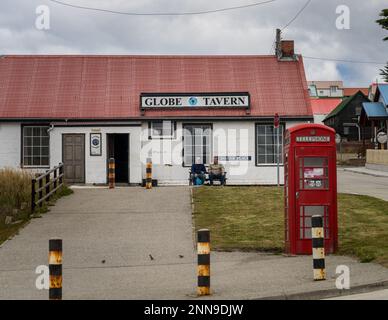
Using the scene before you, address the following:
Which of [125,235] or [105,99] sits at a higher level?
[105,99]

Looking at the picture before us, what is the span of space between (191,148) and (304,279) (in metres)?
20.7

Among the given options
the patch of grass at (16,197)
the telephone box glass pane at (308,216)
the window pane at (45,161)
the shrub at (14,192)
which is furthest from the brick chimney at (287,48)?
the telephone box glass pane at (308,216)

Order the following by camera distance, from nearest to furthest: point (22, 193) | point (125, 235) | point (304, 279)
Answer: point (304, 279)
point (125, 235)
point (22, 193)

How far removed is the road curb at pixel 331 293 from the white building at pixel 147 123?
70.4 ft

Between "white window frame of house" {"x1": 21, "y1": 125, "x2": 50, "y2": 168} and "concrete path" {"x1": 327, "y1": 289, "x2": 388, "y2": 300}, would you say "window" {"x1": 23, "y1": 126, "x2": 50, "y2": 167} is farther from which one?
"concrete path" {"x1": 327, "y1": 289, "x2": 388, "y2": 300}

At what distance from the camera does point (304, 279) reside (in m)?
11.5

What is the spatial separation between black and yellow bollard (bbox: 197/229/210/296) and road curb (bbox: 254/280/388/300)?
0.95m

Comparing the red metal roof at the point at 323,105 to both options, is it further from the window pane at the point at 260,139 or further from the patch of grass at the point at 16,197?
the patch of grass at the point at 16,197

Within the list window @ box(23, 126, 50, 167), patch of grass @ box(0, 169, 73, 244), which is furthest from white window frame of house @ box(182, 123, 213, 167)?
patch of grass @ box(0, 169, 73, 244)

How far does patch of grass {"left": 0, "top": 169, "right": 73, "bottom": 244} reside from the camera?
68.7 feet

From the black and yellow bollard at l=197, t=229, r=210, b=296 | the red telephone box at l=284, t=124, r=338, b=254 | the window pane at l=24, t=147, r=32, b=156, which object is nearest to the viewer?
the black and yellow bollard at l=197, t=229, r=210, b=296
